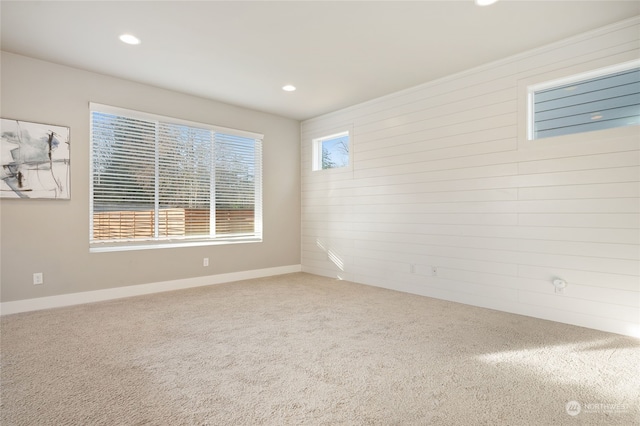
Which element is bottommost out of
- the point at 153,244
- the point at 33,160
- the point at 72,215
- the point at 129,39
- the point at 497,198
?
the point at 153,244

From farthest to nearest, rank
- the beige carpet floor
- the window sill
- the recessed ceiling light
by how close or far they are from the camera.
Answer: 1. the window sill
2. the recessed ceiling light
3. the beige carpet floor

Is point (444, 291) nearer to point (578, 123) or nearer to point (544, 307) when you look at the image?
point (544, 307)

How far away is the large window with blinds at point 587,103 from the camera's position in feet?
9.75

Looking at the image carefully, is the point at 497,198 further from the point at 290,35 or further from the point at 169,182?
the point at 169,182

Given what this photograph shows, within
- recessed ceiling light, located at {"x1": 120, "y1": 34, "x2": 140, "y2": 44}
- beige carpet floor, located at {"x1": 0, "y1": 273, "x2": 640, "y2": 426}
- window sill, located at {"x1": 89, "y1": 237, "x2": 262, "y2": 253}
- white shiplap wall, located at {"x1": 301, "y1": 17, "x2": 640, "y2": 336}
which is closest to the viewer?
beige carpet floor, located at {"x1": 0, "y1": 273, "x2": 640, "y2": 426}

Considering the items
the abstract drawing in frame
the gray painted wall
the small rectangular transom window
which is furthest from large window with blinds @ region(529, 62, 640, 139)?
the abstract drawing in frame

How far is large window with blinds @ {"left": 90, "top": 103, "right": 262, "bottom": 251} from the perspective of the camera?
409 centimetres

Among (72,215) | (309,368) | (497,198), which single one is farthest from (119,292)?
(497,198)

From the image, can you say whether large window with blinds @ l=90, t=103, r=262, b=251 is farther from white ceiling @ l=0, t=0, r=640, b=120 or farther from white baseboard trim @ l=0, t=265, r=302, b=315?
white ceiling @ l=0, t=0, r=640, b=120

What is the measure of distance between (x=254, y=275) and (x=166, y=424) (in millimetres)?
3825

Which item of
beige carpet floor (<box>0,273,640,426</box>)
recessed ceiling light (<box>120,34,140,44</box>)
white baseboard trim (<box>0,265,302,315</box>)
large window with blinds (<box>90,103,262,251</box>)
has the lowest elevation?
beige carpet floor (<box>0,273,640,426</box>)

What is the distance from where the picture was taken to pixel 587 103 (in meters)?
3.17

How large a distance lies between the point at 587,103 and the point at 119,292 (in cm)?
563

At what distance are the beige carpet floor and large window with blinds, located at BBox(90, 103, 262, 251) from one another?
3.88ft
